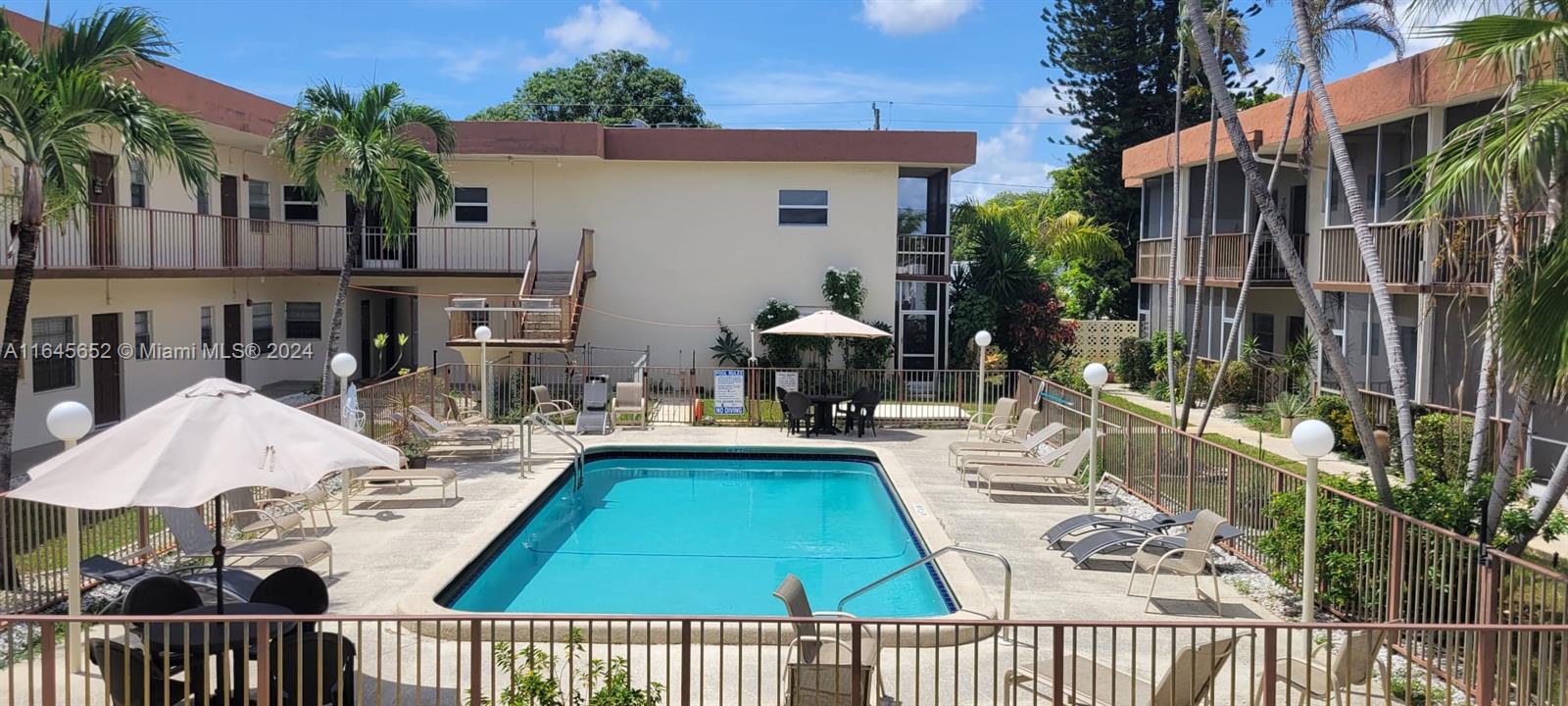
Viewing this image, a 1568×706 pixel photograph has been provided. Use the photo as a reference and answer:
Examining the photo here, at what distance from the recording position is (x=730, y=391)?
21.0 meters

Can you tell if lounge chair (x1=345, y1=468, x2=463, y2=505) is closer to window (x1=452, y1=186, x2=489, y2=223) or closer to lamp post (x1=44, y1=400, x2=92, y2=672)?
lamp post (x1=44, y1=400, x2=92, y2=672)

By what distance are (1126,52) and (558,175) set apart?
67.7 feet

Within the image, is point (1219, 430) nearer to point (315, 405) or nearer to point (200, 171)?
point (315, 405)

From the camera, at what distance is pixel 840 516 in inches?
602

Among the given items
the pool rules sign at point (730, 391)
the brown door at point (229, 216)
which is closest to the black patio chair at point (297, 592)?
the pool rules sign at point (730, 391)

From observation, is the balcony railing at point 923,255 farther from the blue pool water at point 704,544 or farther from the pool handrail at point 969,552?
the pool handrail at point 969,552

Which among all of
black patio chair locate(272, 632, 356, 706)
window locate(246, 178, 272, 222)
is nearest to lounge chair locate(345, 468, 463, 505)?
black patio chair locate(272, 632, 356, 706)

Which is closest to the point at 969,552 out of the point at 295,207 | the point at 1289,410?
the point at 1289,410

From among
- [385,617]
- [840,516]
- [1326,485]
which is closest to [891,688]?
[385,617]

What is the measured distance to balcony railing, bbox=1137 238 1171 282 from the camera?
2767cm

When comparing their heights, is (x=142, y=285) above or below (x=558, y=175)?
below

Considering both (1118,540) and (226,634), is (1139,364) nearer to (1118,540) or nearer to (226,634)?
(1118,540)

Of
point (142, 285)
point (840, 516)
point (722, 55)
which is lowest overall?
point (840, 516)

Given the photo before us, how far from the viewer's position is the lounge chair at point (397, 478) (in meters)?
14.0
